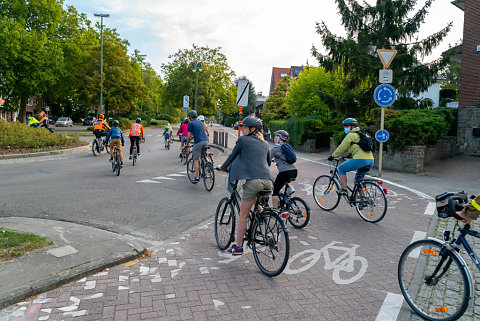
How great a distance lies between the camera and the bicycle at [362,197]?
22.6 ft

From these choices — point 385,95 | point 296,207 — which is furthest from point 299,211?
point 385,95

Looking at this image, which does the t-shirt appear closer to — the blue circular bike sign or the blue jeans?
the blue jeans

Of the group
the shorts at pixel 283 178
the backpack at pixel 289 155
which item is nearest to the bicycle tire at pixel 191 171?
the shorts at pixel 283 178

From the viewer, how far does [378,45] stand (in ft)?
66.8

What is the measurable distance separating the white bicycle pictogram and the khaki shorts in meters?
0.98

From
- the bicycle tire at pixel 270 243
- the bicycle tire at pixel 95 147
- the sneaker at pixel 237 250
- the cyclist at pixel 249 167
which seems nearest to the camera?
the bicycle tire at pixel 270 243

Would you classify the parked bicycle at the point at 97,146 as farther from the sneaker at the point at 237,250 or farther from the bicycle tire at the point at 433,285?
the bicycle tire at the point at 433,285

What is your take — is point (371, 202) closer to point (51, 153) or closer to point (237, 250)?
point (237, 250)

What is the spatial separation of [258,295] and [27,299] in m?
2.24

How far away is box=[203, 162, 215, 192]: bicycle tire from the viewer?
9844 mm

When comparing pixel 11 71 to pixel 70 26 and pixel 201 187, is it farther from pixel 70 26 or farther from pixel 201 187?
pixel 201 187

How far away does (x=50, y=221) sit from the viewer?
246 inches

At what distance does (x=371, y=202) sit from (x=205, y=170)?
4.59m

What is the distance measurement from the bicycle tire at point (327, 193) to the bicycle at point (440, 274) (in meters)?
3.93
